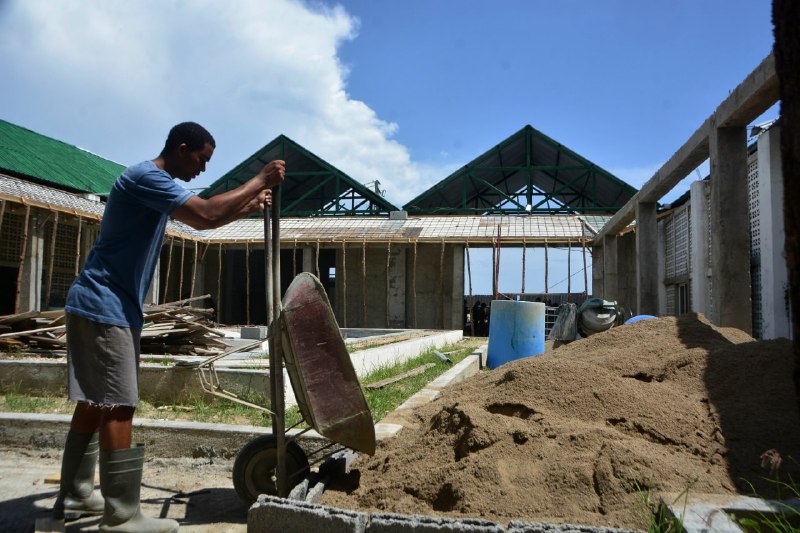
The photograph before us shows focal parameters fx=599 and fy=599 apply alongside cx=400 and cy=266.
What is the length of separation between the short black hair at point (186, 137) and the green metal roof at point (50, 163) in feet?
37.6

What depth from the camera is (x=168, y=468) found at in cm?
365

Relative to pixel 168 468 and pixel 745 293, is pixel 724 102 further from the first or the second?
pixel 168 468

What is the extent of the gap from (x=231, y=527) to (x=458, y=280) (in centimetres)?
1411

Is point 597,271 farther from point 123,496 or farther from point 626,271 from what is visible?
point 123,496

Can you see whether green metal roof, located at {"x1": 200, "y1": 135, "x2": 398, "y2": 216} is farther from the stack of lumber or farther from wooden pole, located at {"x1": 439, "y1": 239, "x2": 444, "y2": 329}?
the stack of lumber

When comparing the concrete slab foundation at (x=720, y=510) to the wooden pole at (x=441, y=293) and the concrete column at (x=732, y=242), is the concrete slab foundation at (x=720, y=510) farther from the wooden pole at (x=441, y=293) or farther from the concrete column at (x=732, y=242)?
the wooden pole at (x=441, y=293)

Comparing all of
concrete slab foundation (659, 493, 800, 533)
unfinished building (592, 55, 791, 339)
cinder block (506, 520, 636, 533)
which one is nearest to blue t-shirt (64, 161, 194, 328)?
cinder block (506, 520, 636, 533)

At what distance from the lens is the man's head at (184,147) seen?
8.77 feet

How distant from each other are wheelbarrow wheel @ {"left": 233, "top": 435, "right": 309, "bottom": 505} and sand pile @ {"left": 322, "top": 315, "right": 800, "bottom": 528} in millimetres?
231

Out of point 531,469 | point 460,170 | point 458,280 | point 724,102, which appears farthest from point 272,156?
point 531,469

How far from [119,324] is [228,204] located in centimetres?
68

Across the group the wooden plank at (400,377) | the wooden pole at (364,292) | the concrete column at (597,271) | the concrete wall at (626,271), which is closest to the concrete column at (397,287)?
the wooden pole at (364,292)

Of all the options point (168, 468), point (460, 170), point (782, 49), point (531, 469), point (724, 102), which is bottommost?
point (168, 468)

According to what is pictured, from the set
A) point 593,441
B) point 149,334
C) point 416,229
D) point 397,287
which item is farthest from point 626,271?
point 593,441
